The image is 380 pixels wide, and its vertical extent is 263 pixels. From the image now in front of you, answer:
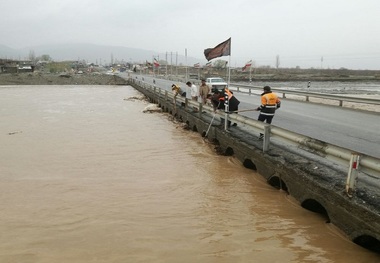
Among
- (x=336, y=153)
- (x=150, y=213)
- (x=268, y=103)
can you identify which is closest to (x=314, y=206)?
(x=336, y=153)

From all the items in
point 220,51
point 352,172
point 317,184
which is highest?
point 220,51

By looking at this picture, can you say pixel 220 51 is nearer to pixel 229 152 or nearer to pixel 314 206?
pixel 229 152

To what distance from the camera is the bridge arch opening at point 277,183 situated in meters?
7.04

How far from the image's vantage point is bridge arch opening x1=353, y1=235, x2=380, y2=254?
15.0 ft

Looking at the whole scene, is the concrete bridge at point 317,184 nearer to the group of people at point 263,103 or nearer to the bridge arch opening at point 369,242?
the bridge arch opening at point 369,242

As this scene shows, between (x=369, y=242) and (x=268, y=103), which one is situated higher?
(x=268, y=103)

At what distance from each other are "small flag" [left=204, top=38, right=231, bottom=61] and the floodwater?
483 cm

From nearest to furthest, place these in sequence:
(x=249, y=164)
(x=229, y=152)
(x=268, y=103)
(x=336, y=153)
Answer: (x=336, y=153), (x=249, y=164), (x=268, y=103), (x=229, y=152)

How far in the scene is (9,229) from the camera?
567cm

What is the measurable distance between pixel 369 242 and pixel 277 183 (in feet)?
8.95

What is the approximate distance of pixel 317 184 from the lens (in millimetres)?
5562

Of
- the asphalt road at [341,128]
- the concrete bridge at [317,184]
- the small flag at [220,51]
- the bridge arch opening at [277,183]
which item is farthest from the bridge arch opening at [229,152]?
the small flag at [220,51]

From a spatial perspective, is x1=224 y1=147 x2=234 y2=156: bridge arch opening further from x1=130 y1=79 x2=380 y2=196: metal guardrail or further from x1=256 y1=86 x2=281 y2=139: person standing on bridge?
x1=256 y1=86 x2=281 y2=139: person standing on bridge

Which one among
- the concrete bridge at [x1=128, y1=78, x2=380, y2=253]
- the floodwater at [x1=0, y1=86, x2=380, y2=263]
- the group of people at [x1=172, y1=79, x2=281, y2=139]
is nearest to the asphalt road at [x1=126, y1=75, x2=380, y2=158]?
the group of people at [x1=172, y1=79, x2=281, y2=139]
